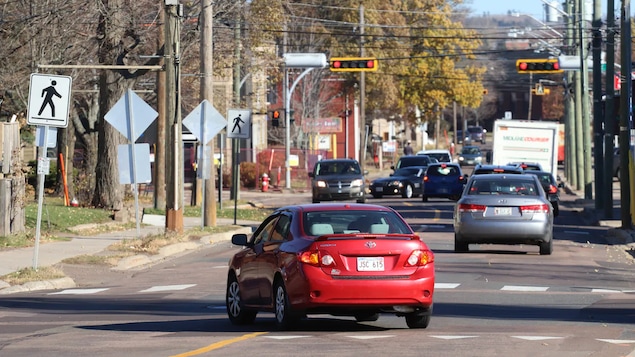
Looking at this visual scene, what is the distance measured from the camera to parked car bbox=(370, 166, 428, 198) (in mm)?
52281

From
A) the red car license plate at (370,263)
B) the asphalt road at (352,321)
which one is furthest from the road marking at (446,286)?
the red car license plate at (370,263)

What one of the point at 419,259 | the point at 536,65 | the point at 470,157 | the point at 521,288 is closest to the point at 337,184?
the point at 536,65

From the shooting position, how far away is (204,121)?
99.9 feet

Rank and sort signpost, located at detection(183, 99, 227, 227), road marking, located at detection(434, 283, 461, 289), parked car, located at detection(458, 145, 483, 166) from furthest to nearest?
parked car, located at detection(458, 145, 483, 166), signpost, located at detection(183, 99, 227, 227), road marking, located at detection(434, 283, 461, 289)

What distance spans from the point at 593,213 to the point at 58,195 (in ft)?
63.5

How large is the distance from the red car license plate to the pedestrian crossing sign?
866cm

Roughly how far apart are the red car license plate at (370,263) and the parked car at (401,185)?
39.8 meters

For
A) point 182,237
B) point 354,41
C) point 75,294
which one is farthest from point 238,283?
point 354,41

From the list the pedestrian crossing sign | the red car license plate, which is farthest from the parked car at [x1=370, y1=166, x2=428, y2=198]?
the red car license plate

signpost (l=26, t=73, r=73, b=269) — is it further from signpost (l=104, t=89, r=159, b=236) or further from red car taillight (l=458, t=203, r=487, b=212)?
red car taillight (l=458, t=203, r=487, b=212)

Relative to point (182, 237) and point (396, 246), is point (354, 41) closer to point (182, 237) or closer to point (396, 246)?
point (182, 237)

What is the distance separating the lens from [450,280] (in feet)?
63.3

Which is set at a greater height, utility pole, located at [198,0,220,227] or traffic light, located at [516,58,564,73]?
traffic light, located at [516,58,564,73]

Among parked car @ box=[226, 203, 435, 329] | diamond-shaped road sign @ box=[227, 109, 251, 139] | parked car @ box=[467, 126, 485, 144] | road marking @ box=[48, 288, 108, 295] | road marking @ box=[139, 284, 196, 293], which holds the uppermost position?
parked car @ box=[467, 126, 485, 144]
